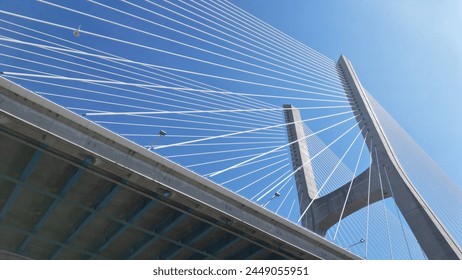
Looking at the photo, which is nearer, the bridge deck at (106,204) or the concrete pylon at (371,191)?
the bridge deck at (106,204)

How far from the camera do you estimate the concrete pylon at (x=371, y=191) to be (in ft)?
61.1

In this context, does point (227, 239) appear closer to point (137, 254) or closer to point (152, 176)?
point (137, 254)

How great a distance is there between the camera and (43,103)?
445 inches

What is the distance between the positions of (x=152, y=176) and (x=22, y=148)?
388cm

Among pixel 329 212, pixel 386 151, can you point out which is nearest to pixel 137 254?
pixel 329 212

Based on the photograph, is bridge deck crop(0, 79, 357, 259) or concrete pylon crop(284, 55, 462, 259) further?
concrete pylon crop(284, 55, 462, 259)

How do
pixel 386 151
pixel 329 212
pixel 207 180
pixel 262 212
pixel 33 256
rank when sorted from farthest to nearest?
pixel 329 212, pixel 386 151, pixel 33 256, pixel 262 212, pixel 207 180

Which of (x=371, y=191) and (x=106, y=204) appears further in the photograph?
(x=371, y=191)

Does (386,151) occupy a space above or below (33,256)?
above

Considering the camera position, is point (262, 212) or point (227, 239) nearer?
point (262, 212)

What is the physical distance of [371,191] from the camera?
2202cm

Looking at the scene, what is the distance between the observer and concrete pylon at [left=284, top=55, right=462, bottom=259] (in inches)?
733

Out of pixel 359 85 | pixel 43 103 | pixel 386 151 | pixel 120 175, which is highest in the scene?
pixel 359 85

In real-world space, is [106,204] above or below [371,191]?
below
